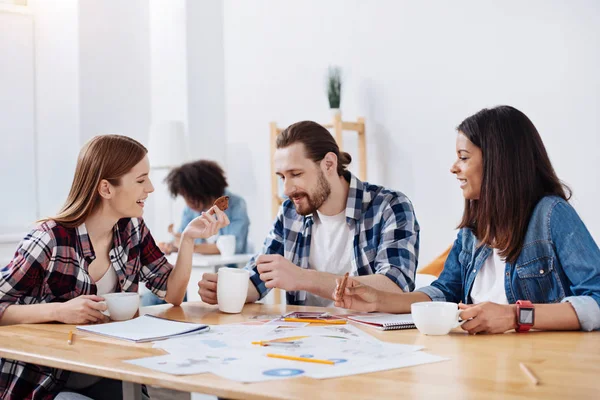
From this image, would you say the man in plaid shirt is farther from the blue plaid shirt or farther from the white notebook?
the white notebook

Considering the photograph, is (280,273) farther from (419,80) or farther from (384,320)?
(419,80)

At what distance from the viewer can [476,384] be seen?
1.16 meters

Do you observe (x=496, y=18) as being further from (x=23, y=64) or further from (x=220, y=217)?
(x=23, y=64)

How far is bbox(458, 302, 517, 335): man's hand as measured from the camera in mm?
1584

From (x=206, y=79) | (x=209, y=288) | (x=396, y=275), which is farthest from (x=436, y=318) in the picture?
(x=206, y=79)

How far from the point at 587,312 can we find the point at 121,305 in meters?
1.13

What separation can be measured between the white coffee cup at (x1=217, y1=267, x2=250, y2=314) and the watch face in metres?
0.77

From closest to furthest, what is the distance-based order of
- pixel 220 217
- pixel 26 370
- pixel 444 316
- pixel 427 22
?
pixel 444 316 → pixel 26 370 → pixel 220 217 → pixel 427 22

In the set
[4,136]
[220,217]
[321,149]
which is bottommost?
[220,217]

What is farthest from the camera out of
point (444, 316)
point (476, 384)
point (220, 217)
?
point (220, 217)

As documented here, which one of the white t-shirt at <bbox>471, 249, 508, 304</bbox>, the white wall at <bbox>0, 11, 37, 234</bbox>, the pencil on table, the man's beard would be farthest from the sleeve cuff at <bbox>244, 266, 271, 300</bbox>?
the white wall at <bbox>0, 11, 37, 234</bbox>

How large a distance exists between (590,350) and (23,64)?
4.06 meters

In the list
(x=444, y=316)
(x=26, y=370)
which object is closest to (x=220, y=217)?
(x=26, y=370)

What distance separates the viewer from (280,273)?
2.00m
